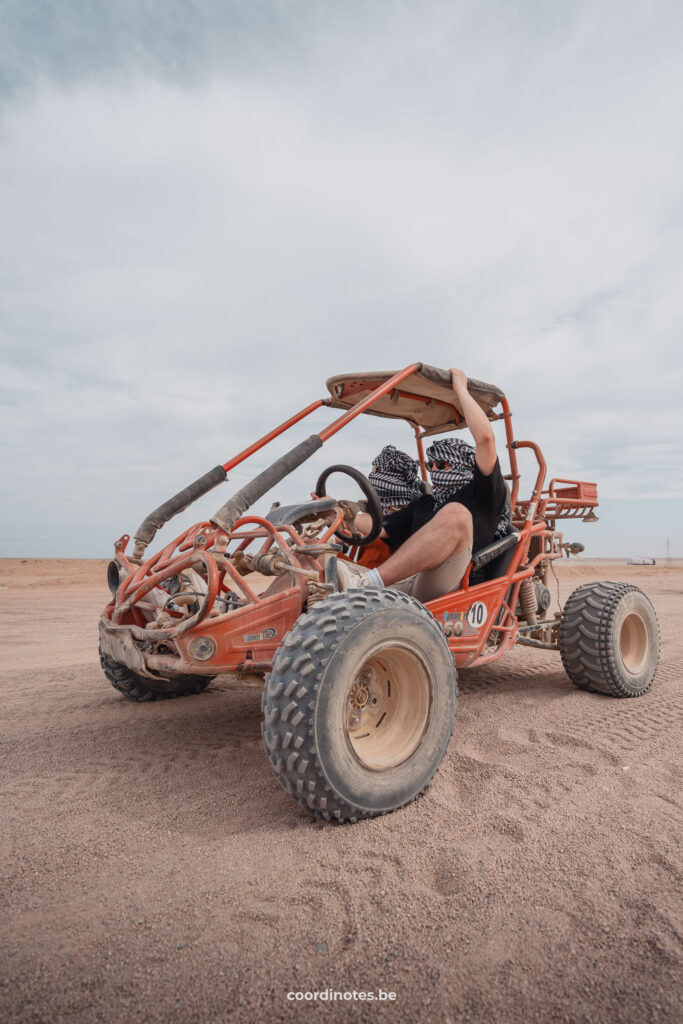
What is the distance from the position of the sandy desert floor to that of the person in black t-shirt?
3.07 ft

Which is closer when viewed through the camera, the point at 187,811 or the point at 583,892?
the point at 583,892

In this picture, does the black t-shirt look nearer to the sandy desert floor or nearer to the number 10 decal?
the number 10 decal

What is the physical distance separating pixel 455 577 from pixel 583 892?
172cm

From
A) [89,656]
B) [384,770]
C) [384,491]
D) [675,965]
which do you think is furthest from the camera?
[89,656]

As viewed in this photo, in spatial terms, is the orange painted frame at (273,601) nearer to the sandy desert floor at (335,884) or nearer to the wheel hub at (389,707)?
the wheel hub at (389,707)

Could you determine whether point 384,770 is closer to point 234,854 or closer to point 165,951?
point 234,854

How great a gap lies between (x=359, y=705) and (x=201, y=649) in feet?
2.45

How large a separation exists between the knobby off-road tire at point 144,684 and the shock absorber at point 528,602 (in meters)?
2.35

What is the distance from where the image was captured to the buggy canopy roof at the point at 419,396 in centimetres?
342

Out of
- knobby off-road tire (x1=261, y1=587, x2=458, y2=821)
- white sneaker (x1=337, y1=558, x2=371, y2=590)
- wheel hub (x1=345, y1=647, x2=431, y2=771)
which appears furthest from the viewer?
white sneaker (x1=337, y1=558, x2=371, y2=590)

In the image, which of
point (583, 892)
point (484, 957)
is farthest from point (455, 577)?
point (484, 957)

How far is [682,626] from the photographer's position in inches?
325

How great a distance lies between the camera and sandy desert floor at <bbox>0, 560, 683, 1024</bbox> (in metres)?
1.40

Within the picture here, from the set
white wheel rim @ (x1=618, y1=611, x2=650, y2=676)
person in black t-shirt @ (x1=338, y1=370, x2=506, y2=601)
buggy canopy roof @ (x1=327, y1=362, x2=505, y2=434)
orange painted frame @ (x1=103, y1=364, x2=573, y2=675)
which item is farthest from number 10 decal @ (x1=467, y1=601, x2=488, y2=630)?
white wheel rim @ (x1=618, y1=611, x2=650, y2=676)
